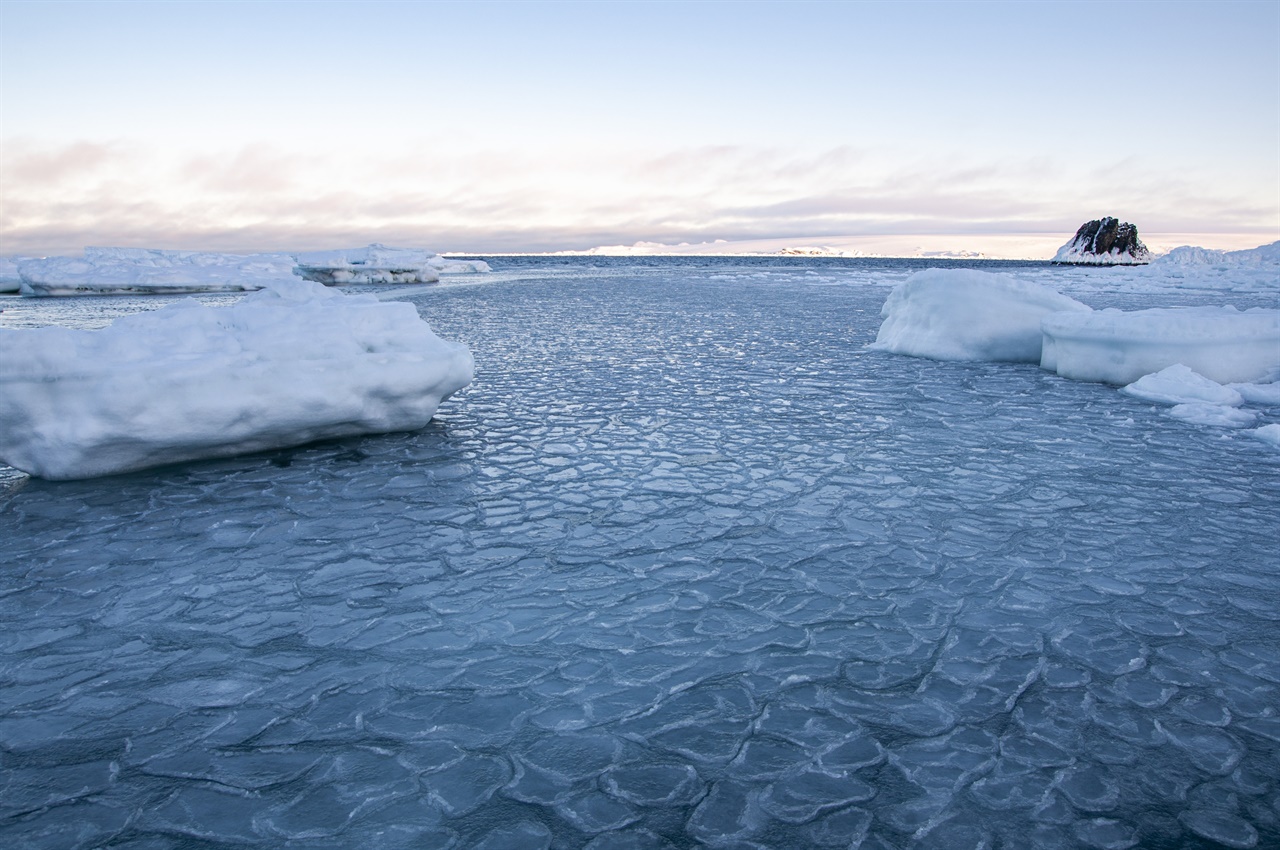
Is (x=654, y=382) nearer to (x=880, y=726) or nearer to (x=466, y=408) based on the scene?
(x=466, y=408)

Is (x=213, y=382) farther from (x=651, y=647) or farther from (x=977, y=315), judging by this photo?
(x=977, y=315)

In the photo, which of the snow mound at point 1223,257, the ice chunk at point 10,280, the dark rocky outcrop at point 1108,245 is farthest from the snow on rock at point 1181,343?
the dark rocky outcrop at point 1108,245

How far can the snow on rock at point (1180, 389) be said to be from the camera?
27.9 ft

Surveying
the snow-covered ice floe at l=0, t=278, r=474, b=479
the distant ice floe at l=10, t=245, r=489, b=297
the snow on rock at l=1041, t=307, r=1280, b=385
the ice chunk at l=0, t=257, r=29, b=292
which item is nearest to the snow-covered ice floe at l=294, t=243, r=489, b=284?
the distant ice floe at l=10, t=245, r=489, b=297

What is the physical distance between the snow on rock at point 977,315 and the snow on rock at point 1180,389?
2.06m

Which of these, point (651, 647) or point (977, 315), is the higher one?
point (977, 315)

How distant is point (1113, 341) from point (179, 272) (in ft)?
116

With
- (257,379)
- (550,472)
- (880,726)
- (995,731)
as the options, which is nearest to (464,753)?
(880,726)

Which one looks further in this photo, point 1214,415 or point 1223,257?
point 1223,257

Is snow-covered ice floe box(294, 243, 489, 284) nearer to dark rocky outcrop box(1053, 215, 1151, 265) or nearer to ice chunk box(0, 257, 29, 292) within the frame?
ice chunk box(0, 257, 29, 292)

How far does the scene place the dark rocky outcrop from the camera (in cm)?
8531

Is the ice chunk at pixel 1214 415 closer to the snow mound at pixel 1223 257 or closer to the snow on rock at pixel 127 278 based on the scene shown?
the snow on rock at pixel 127 278

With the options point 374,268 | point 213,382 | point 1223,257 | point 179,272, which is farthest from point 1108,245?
point 213,382

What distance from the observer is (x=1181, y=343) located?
938 centimetres
